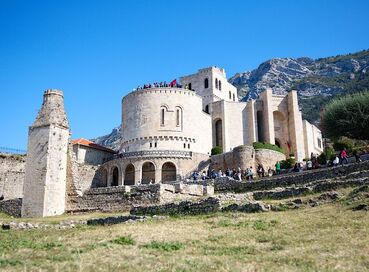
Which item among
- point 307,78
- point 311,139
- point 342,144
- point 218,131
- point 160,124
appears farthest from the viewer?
point 307,78

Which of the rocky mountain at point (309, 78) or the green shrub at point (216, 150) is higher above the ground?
the rocky mountain at point (309, 78)

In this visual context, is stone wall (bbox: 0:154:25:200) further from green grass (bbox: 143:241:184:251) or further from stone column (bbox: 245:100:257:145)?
green grass (bbox: 143:241:184:251)

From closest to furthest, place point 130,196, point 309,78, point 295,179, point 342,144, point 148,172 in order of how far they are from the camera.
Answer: point 295,179 → point 130,196 → point 342,144 → point 148,172 → point 309,78

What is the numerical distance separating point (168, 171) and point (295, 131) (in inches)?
692

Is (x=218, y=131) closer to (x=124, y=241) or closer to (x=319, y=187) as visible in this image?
(x=319, y=187)

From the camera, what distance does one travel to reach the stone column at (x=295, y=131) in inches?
2270

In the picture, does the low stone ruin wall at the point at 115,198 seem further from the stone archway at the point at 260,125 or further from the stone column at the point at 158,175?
the stone archway at the point at 260,125

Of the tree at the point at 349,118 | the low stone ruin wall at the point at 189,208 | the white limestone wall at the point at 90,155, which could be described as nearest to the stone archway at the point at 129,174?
the white limestone wall at the point at 90,155

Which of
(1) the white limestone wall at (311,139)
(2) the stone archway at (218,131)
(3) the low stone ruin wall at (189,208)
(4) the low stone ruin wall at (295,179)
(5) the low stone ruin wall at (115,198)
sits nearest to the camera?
(3) the low stone ruin wall at (189,208)

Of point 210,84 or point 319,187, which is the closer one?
point 319,187

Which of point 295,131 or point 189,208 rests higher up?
point 295,131

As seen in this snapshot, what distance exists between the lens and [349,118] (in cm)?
4666

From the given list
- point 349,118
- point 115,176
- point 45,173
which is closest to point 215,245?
point 45,173

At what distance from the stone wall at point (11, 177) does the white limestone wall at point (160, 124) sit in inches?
502
